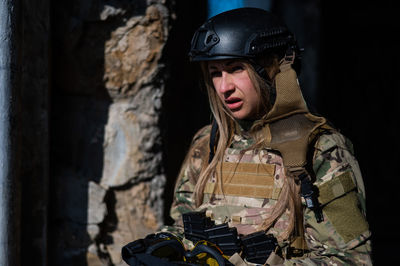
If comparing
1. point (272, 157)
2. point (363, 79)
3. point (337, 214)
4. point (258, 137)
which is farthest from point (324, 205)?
point (363, 79)

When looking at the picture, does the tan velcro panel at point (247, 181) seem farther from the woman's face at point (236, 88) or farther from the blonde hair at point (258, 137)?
the woman's face at point (236, 88)

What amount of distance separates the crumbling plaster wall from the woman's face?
2.17ft

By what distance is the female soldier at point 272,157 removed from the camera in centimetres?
174

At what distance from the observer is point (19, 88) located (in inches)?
77.2

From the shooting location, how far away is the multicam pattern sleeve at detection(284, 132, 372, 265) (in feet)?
5.59

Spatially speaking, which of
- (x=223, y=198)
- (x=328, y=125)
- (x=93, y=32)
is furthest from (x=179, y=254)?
(x=93, y=32)

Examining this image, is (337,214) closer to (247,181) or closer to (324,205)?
(324,205)

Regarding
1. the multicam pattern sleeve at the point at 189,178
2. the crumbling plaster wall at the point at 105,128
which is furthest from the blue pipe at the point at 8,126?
the multicam pattern sleeve at the point at 189,178

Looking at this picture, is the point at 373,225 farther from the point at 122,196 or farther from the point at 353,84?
the point at 122,196

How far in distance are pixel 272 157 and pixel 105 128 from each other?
3.36 ft

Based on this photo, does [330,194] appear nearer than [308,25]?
Yes

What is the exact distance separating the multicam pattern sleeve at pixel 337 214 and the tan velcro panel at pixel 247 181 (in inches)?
7.7

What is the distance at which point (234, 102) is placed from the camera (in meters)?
1.97

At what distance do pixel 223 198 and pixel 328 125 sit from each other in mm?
537
